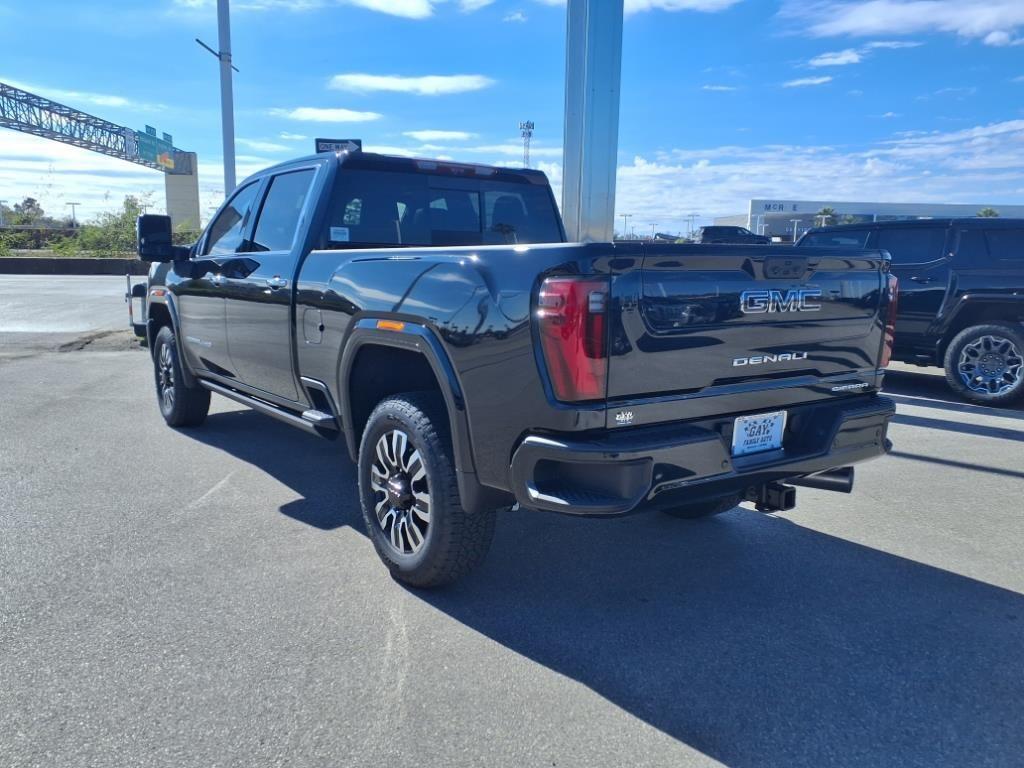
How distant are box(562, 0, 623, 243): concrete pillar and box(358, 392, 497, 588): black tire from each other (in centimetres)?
321

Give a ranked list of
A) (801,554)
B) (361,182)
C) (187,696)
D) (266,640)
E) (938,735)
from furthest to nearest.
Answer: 1. (361,182)
2. (801,554)
3. (266,640)
4. (187,696)
5. (938,735)

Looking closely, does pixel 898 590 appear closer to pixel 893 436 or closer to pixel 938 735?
pixel 938 735

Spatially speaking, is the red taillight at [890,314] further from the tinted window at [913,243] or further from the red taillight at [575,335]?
the tinted window at [913,243]

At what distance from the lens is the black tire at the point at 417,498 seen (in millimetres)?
3346

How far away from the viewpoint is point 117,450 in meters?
6.07

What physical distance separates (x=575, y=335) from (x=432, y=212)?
2.52 metres

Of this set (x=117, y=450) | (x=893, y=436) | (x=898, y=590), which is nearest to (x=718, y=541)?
(x=898, y=590)

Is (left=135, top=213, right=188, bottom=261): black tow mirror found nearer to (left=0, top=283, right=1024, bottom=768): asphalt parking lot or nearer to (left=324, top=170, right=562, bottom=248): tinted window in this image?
(left=0, top=283, right=1024, bottom=768): asphalt parking lot

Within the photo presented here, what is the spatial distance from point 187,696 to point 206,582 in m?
1.01

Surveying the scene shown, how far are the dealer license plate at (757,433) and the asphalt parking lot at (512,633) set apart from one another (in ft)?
2.52

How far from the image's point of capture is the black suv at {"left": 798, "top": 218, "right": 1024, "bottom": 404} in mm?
8102

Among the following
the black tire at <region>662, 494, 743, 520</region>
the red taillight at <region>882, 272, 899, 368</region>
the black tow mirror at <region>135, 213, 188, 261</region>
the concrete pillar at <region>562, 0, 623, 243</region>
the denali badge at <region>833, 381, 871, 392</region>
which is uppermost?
the concrete pillar at <region>562, 0, 623, 243</region>

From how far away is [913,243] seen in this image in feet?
29.1

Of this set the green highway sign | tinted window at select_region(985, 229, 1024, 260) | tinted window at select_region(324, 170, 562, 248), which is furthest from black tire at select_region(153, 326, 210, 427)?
the green highway sign
